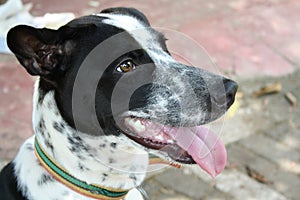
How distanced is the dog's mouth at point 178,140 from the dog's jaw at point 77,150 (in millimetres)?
66

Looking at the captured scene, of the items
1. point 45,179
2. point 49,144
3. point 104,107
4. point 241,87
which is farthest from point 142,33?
point 241,87

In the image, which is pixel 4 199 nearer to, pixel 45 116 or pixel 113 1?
pixel 45 116

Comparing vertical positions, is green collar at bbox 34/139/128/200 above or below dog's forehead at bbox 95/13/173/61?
below

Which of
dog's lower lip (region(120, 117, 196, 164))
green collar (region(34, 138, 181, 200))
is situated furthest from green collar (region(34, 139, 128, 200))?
dog's lower lip (region(120, 117, 196, 164))

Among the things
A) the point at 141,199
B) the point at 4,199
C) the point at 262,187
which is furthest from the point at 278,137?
the point at 4,199

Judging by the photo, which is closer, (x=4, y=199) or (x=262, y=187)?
(x=4, y=199)

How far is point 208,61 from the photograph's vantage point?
14.9 feet

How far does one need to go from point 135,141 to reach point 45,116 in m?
0.39

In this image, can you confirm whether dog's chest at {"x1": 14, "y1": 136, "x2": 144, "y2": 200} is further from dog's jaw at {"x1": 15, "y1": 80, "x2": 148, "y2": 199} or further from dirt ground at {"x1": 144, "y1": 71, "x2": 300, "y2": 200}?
dirt ground at {"x1": 144, "y1": 71, "x2": 300, "y2": 200}

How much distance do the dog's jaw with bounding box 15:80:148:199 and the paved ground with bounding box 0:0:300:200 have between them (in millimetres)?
823

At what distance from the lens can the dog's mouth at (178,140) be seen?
103 inches

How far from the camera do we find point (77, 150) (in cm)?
263

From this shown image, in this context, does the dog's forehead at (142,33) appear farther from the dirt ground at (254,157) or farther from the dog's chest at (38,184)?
the dirt ground at (254,157)

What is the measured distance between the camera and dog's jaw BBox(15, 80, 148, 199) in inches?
103
